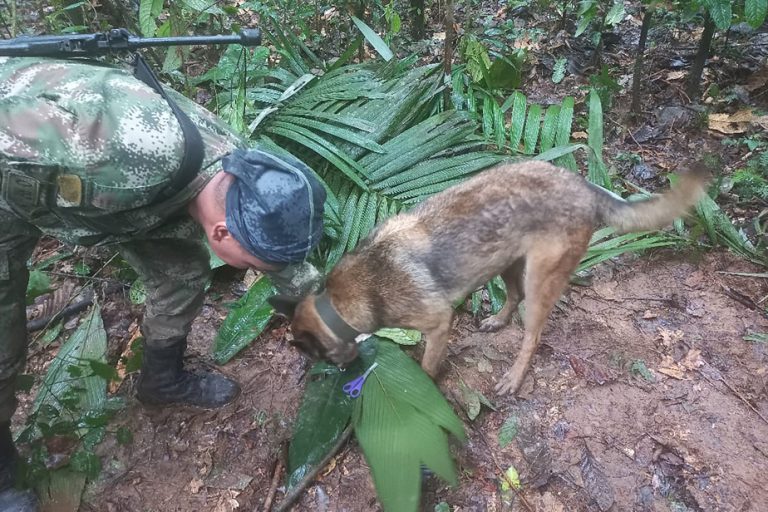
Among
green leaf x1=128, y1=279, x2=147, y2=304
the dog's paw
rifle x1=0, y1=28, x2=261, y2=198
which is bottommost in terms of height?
the dog's paw

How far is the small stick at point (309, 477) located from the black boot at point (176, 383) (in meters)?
0.77

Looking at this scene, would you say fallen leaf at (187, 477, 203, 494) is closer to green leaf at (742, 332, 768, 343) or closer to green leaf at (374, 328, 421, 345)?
green leaf at (374, 328, 421, 345)

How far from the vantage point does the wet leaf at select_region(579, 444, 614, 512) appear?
109 inches

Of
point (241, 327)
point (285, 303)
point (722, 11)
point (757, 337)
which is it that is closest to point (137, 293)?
point (241, 327)

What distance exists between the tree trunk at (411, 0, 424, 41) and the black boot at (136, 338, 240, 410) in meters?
4.90

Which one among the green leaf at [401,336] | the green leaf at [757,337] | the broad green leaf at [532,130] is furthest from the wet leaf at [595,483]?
the broad green leaf at [532,130]

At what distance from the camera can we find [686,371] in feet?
11.0

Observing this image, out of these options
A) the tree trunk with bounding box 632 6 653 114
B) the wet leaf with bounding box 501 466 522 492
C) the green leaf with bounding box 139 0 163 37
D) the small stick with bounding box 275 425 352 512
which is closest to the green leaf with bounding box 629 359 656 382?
the wet leaf with bounding box 501 466 522 492

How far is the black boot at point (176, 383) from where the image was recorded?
10.3ft

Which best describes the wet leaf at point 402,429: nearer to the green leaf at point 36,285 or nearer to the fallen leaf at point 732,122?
the green leaf at point 36,285

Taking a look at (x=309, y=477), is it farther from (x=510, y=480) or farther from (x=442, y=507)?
(x=510, y=480)

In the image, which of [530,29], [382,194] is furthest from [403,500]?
[530,29]

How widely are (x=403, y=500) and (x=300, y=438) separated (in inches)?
29.3

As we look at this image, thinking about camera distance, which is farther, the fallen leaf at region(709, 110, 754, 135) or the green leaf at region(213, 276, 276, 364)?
the fallen leaf at region(709, 110, 754, 135)
